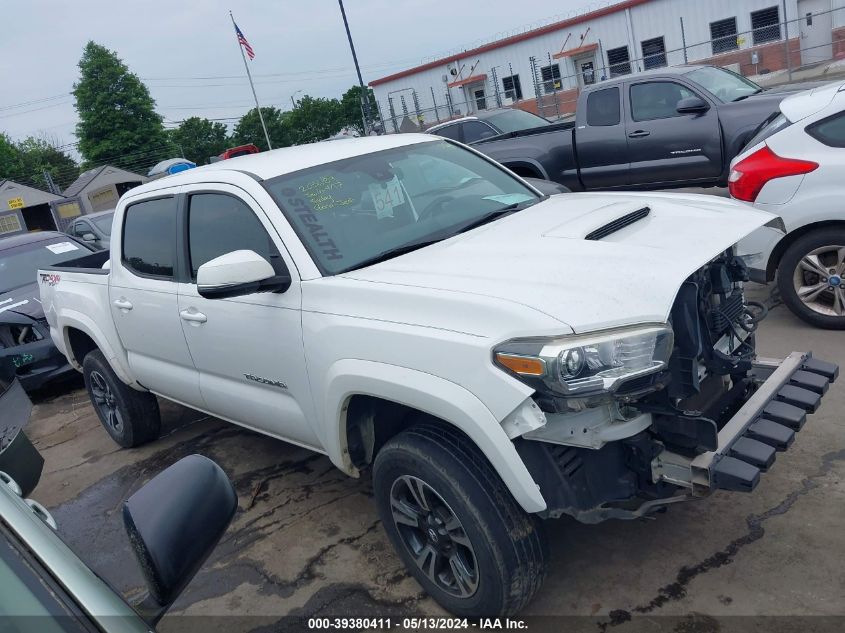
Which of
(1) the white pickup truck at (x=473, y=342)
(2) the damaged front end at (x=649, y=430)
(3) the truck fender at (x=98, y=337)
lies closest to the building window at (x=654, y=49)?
(3) the truck fender at (x=98, y=337)

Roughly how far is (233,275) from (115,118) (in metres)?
62.7

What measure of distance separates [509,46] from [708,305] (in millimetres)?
41810

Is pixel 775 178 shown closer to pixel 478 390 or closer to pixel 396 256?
pixel 396 256

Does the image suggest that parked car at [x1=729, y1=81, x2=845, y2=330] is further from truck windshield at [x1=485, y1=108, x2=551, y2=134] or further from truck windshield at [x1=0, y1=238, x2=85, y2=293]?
truck windshield at [x1=485, y1=108, x2=551, y2=134]

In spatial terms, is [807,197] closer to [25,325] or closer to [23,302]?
[25,325]

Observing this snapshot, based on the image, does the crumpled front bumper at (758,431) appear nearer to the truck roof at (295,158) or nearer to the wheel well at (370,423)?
the wheel well at (370,423)

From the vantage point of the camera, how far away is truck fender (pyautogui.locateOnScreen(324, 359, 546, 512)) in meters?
2.56

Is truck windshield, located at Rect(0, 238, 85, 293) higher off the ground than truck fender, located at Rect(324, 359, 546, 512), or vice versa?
truck windshield, located at Rect(0, 238, 85, 293)

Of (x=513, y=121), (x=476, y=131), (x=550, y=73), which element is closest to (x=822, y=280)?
(x=476, y=131)

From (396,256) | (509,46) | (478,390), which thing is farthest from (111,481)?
(509,46)

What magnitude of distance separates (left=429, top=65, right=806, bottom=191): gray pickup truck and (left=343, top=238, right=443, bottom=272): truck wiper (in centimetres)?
634

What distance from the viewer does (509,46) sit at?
42000 mm

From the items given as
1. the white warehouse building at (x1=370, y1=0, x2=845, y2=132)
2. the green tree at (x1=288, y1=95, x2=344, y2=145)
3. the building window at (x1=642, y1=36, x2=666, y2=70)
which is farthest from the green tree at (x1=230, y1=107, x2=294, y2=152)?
the building window at (x1=642, y1=36, x2=666, y2=70)

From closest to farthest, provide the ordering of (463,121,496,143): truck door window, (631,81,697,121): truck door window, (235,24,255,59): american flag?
1. (631,81,697,121): truck door window
2. (463,121,496,143): truck door window
3. (235,24,255,59): american flag
